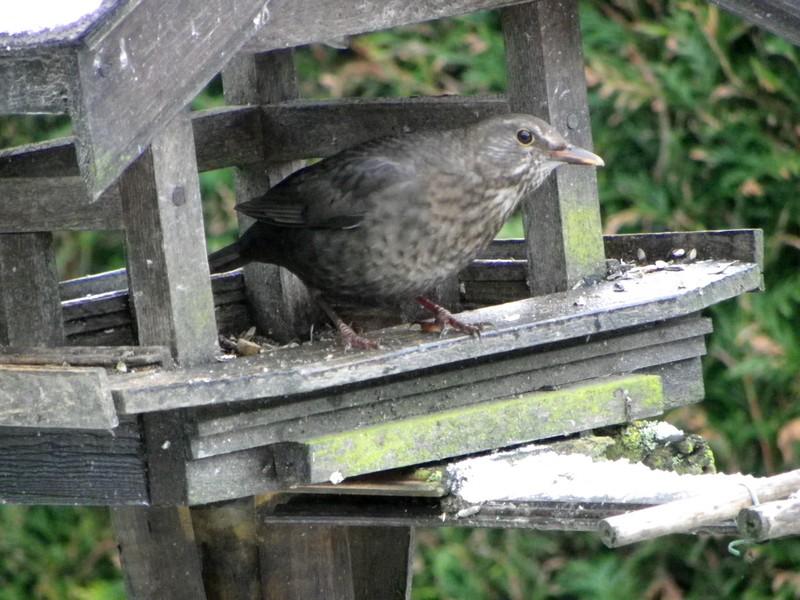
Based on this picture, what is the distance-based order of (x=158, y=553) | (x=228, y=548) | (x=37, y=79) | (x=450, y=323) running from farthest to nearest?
(x=158, y=553), (x=228, y=548), (x=450, y=323), (x=37, y=79)

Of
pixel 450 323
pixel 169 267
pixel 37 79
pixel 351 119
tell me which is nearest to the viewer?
pixel 37 79

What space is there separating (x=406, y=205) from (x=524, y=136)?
0.29 metres

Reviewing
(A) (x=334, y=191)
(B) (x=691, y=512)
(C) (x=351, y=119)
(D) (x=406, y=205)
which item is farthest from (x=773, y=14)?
(B) (x=691, y=512)

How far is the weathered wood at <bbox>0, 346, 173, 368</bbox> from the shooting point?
2.57 metres

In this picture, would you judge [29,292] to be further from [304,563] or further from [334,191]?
[304,563]

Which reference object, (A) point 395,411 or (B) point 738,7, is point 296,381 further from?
(B) point 738,7

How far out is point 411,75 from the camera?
15.6 feet

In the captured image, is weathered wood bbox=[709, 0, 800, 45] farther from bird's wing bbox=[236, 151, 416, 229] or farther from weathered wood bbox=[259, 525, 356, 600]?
weathered wood bbox=[259, 525, 356, 600]

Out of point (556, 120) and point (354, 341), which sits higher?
point (556, 120)

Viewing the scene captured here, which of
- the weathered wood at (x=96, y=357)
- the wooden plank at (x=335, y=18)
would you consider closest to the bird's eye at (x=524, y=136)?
the wooden plank at (x=335, y=18)

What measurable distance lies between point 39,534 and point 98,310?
6.78 ft

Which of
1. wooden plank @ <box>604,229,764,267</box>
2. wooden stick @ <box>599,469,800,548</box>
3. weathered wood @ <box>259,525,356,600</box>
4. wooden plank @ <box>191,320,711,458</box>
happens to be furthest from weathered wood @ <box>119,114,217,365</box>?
wooden plank @ <box>604,229,764,267</box>

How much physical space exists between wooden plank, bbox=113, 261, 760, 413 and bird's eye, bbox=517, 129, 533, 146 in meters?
0.32

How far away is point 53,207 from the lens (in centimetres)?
306
